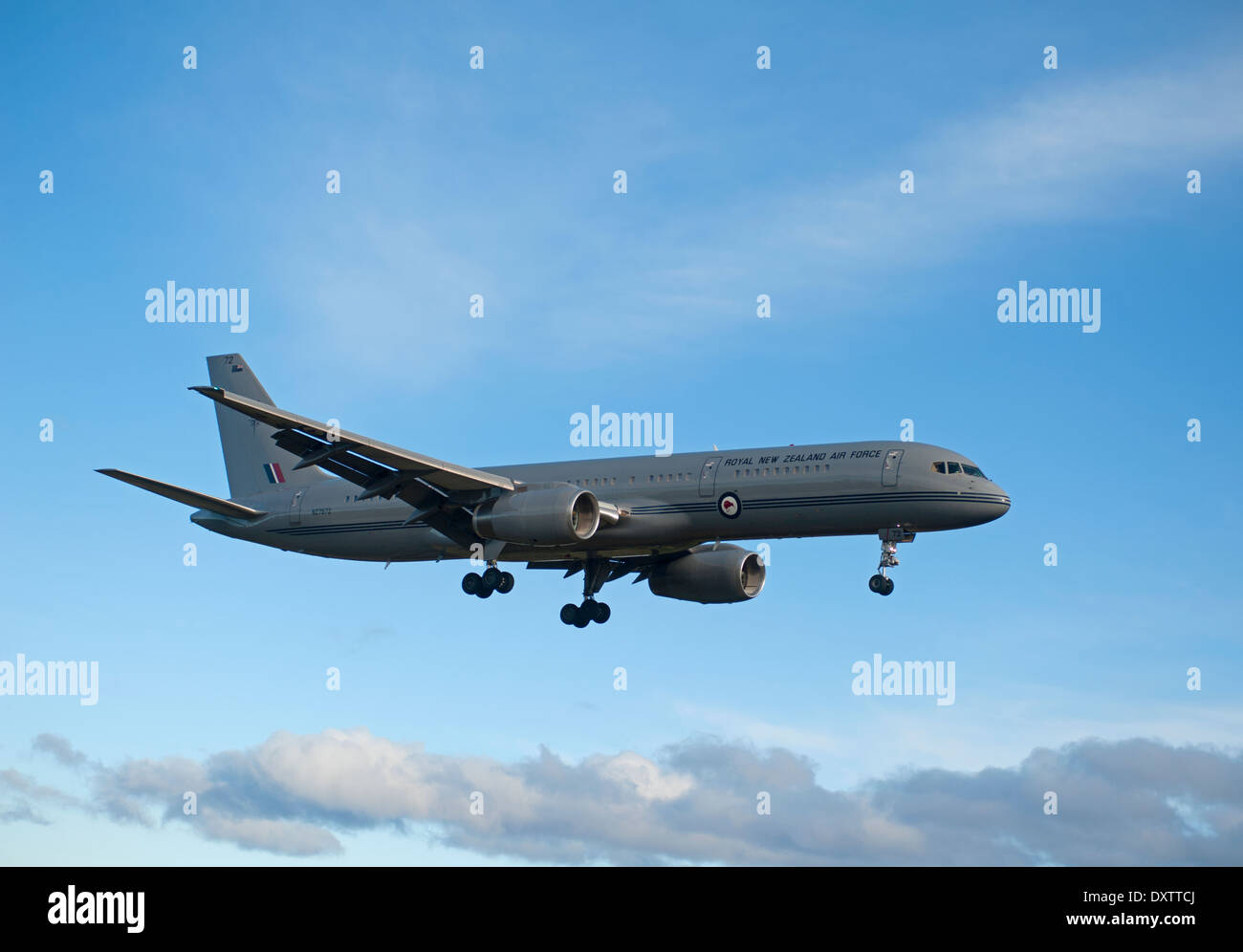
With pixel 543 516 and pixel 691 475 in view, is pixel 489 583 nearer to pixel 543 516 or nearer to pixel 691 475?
pixel 543 516

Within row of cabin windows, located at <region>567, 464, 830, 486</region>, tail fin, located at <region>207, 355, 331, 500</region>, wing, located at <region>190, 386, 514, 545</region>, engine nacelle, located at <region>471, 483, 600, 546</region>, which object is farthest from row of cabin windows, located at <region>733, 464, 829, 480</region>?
tail fin, located at <region>207, 355, 331, 500</region>

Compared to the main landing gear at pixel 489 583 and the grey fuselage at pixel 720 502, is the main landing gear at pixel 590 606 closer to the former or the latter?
the grey fuselage at pixel 720 502

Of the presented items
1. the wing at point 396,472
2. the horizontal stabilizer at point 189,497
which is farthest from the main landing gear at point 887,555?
the horizontal stabilizer at point 189,497

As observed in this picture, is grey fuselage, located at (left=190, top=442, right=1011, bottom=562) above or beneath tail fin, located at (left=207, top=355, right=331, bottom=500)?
beneath

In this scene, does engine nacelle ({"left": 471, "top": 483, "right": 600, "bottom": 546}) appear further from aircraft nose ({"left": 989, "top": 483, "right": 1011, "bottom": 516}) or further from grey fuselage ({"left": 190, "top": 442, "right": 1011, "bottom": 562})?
aircraft nose ({"left": 989, "top": 483, "right": 1011, "bottom": 516})

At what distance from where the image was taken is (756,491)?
5031 centimetres

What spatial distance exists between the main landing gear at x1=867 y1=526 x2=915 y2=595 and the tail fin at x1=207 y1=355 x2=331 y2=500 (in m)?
24.9

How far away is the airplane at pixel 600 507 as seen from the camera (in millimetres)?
48688

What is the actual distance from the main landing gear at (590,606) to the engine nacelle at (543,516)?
733cm

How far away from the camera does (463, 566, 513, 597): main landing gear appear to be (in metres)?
54.6

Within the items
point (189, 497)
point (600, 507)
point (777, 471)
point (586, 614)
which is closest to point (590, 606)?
point (586, 614)
